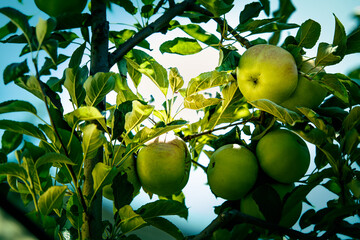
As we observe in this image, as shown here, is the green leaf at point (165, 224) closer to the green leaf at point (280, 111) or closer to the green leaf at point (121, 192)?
the green leaf at point (121, 192)

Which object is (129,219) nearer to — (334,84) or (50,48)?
(50,48)

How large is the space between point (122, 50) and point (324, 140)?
56 cm

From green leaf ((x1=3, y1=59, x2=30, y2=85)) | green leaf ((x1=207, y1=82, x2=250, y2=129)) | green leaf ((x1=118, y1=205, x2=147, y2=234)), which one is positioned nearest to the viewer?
green leaf ((x1=3, y1=59, x2=30, y2=85))

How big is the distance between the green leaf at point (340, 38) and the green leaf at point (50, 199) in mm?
679

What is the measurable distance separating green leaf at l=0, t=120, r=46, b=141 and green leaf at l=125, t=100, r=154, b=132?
0.17 meters

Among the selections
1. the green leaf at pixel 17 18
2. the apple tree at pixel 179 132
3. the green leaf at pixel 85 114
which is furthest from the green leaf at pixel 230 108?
the green leaf at pixel 17 18

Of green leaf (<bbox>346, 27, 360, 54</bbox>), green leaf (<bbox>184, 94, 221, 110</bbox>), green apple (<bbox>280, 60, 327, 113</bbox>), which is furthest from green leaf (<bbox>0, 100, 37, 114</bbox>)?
green leaf (<bbox>346, 27, 360, 54</bbox>)

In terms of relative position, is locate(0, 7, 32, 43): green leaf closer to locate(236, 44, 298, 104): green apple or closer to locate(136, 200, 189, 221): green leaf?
locate(136, 200, 189, 221): green leaf

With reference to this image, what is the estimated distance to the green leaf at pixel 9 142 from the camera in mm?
776

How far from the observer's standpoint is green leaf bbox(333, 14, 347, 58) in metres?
0.74

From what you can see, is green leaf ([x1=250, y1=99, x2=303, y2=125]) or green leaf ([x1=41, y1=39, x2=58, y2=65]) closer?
green leaf ([x1=41, y1=39, x2=58, y2=65])

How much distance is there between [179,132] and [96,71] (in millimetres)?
335

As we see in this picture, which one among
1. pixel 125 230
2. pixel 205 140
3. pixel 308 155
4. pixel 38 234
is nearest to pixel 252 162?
pixel 308 155

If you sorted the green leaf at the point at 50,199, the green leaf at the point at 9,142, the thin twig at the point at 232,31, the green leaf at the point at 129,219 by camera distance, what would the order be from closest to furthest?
the green leaf at the point at 50,199 → the green leaf at the point at 129,219 → the green leaf at the point at 9,142 → the thin twig at the point at 232,31
